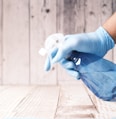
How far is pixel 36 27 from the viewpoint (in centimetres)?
221

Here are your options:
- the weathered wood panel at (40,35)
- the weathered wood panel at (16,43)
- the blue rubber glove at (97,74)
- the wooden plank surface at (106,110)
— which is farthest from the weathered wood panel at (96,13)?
the blue rubber glove at (97,74)

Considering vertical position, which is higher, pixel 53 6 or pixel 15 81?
pixel 53 6

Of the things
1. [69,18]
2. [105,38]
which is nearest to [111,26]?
[105,38]

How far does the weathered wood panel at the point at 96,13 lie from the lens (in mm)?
2205

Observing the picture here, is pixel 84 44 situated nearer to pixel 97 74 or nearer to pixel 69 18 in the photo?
pixel 97 74

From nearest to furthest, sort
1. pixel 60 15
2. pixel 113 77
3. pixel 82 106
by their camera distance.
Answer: pixel 113 77 → pixel 82 106 → pixel 60 15

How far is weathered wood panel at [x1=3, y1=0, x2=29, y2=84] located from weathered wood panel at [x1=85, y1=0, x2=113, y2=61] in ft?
1.43

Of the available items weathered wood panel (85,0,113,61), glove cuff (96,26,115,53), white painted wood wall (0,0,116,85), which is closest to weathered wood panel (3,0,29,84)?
white painted wood wall (0,0,116,85)

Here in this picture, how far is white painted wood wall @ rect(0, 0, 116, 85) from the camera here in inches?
86.8

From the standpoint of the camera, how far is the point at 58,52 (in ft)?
2.98

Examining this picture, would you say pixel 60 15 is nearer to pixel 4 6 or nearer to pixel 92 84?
pixel 4 6

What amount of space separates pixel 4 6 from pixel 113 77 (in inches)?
59.2

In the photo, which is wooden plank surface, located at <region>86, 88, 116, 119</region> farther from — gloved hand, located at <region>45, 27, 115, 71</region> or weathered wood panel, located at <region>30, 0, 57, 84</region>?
weathered wood panel, located at <region>30, 0, 57, 84</region>

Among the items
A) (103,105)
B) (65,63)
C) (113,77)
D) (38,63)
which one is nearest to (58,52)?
(65,63)
